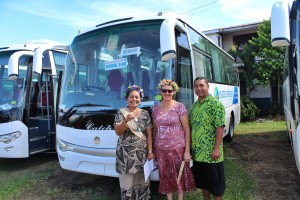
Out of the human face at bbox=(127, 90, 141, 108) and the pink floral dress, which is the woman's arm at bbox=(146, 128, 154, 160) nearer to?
the pink floral dress

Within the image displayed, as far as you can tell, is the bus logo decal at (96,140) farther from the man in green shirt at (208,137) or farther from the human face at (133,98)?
the man in green shirt at (208,137)

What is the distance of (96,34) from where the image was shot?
5016 mm

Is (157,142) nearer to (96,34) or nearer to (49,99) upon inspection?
(96,34)

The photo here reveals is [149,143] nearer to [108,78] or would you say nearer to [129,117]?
[129,117]

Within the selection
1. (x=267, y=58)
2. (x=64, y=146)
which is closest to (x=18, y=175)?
(x=64, y=146)

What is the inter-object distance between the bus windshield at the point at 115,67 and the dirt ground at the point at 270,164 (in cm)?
245

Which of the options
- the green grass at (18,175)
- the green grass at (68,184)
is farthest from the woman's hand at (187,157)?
the green grass at (18,175)

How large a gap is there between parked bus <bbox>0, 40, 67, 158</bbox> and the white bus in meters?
1.41

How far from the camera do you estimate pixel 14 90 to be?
20.9 feet

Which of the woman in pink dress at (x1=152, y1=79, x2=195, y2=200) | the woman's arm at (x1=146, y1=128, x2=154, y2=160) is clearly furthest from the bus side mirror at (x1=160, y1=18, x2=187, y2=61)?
the woman's arm at (x1=146, y1=128, x2=154, y2=160)

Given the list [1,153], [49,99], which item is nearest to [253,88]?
[49,99]

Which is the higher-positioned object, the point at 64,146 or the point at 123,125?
the point at 123,125

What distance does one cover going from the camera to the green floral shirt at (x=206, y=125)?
11.5ft

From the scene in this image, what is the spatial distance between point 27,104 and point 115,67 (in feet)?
9.00
